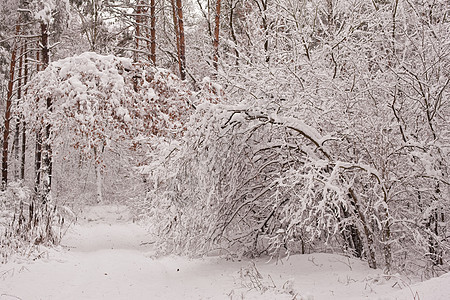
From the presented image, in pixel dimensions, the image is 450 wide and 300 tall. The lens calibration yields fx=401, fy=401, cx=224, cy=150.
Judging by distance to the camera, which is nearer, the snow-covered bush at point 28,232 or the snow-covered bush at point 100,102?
the snow-covered bush at point 28,232

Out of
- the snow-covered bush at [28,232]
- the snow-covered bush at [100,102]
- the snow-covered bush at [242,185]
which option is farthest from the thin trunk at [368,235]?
the snow-covered bush at [28,232]

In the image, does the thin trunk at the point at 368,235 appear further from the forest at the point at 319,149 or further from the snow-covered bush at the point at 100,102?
the snow-covered bush at the point at 100,102

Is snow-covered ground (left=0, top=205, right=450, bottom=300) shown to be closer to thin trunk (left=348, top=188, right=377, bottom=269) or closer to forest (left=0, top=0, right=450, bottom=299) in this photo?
thin trunk (left=348, top=188, right=377, bottom=269)

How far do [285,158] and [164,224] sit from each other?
9.19 ft

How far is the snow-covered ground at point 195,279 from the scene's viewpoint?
5.05 meters

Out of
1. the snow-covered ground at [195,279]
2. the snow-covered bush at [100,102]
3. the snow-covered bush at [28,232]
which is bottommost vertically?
the snow-covered ground at [195,279]

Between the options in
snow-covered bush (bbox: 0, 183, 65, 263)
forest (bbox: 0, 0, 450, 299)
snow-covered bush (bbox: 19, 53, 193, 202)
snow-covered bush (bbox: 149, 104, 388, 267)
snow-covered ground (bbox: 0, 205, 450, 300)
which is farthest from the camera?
snow-covered bush (bbox: 19, 53, 193, 202)

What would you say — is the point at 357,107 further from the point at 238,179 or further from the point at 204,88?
the point at 204,88

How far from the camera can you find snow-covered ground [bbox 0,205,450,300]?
505 centimetres

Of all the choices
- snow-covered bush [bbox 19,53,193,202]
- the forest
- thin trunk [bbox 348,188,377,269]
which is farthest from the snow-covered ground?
snow-covered bush [bbox 19,53,193,202]

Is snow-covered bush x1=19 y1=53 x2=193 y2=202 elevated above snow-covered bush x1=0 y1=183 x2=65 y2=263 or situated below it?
above

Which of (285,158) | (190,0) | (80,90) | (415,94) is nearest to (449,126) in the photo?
(415,94)

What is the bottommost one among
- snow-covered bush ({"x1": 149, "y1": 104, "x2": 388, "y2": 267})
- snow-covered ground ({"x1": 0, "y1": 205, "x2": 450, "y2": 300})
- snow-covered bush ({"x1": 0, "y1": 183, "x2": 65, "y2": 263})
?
snow-covered ground ({"x1": 0, "y1": 205, "x2": 450, "y2": 300})

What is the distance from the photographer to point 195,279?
674cm
